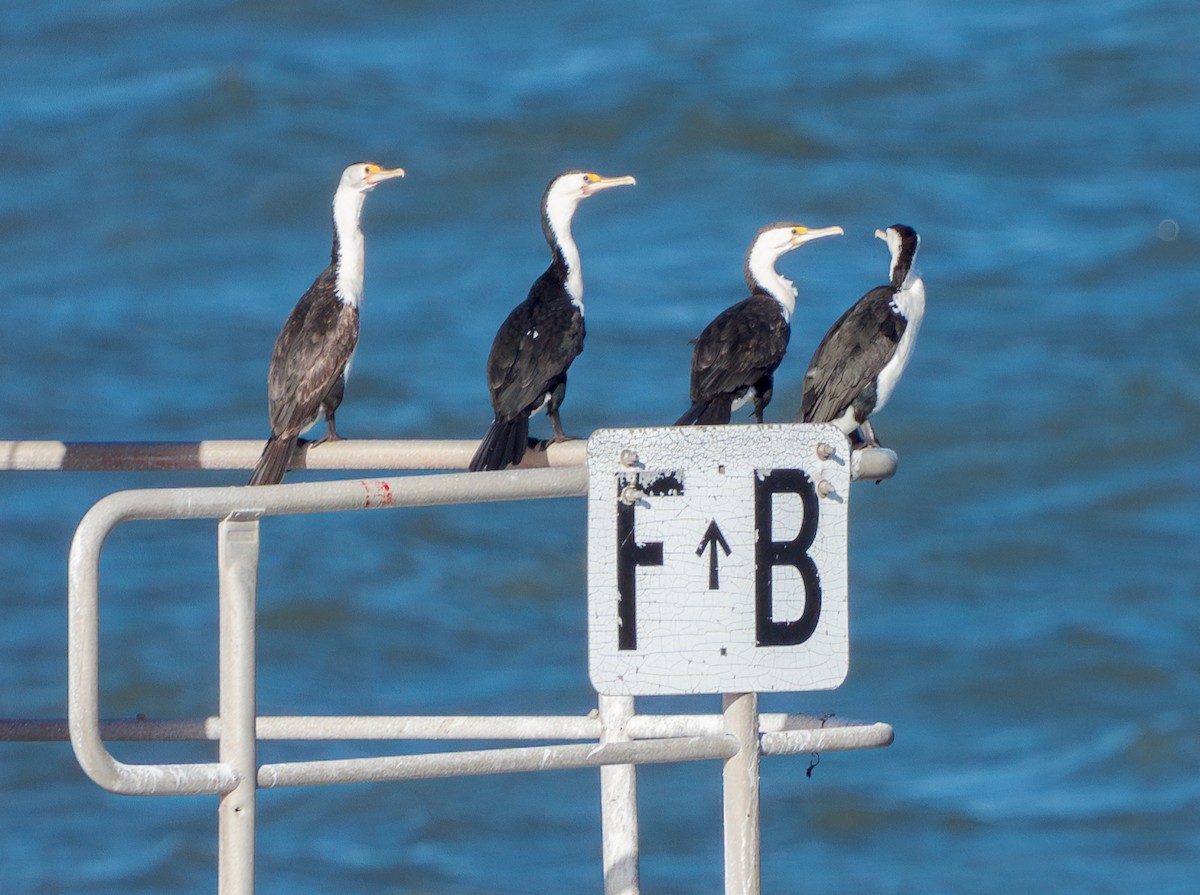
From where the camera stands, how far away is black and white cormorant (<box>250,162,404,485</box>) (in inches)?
183

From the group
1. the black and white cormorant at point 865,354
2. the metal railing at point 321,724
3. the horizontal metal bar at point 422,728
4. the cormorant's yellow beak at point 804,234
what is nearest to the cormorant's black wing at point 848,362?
the black and white cormorant at point 865,354

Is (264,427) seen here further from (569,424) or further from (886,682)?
(886,682)

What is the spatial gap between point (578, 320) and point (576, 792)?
6168 mm

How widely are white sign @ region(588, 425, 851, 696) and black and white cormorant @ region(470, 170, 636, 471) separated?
175 centimetres

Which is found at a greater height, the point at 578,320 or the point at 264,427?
the point at 264,427

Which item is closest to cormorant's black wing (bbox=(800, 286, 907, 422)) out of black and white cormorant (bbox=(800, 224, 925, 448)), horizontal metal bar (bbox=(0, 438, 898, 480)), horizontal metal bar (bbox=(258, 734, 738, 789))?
black and white cormorant (bbox=(800, 224, 925, 448))

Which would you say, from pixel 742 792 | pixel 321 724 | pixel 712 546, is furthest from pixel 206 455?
pixel 742 792

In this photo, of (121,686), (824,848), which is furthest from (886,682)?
(121,686)

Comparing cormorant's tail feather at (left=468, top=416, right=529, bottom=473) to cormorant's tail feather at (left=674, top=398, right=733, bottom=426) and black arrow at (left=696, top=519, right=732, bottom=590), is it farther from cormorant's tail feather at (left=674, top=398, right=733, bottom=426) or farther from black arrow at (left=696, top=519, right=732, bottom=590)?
black arrow at (left=696, top=519, right=732, bottom=590)

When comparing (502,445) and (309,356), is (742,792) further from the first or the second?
(309,356)

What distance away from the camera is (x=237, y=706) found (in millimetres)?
2051

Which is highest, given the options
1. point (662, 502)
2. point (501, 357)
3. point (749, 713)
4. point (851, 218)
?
point (851, 218)

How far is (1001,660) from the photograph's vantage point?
1259 cm

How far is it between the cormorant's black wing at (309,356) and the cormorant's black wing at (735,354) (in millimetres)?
854
